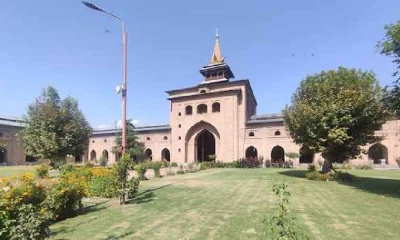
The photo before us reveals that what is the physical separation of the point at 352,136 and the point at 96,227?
615 inches

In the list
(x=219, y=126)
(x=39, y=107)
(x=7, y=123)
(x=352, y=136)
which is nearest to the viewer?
(x=352, y=136)

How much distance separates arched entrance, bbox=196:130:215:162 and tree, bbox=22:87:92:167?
64.1ft

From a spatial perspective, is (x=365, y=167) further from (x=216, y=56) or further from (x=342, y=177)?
(x=216, y=56)

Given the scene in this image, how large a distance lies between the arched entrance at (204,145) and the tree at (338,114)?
24.7 m

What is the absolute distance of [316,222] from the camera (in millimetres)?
7117

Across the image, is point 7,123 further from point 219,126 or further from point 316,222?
point 316,222

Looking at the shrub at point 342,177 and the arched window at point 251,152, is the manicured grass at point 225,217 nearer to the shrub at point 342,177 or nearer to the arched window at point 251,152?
the shrub at point 342,177

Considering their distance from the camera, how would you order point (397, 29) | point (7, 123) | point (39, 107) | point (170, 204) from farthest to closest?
point (7, 123) → point (39, 107) → point (397, 29) → point (170, 204)

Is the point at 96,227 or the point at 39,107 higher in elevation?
the point at 39,107

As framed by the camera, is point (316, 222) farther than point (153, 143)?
No

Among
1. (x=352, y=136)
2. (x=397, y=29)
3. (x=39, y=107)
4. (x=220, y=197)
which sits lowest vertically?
(x=220, y=197)

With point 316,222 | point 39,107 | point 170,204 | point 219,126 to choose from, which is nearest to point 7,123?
point 39,107

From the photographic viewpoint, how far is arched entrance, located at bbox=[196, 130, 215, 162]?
4319 cm

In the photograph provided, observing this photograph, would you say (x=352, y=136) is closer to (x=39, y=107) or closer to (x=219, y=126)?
(x=219, y=126)
